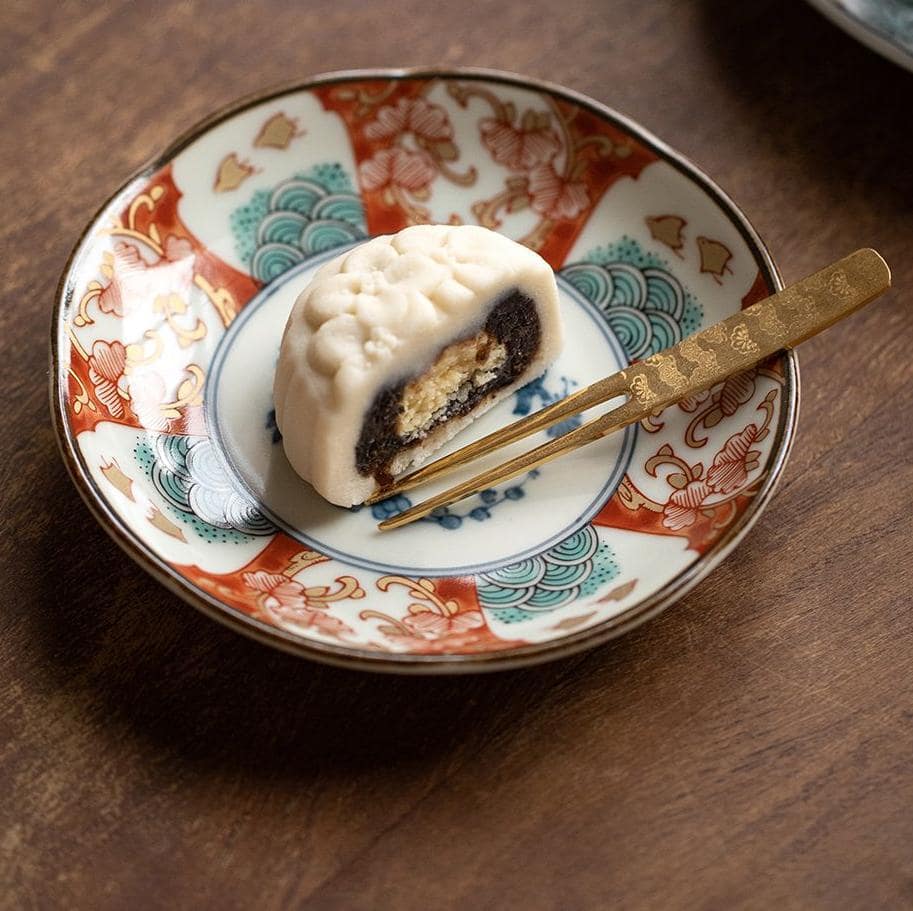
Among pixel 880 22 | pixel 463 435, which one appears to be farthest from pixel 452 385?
pixel 880 22

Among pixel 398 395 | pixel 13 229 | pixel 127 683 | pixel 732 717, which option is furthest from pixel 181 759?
pixel 13 229

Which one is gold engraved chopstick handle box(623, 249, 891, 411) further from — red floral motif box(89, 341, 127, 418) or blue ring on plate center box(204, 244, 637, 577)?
red floral motif box(89, 341, 127, 418)

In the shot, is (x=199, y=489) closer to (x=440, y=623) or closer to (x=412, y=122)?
(x=440, y=623)

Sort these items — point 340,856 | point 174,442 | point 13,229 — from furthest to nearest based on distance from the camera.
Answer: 1. point 13,229
2. point 174,442
3. point 340,856

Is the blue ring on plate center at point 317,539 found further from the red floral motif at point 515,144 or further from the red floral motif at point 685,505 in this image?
the red floral motif at point 515,144

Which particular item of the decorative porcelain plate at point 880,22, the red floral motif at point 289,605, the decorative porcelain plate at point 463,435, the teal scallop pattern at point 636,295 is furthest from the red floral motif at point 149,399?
the decorative porcelain plate at point 880,22

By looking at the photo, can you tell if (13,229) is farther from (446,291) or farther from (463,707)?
(463,707)
